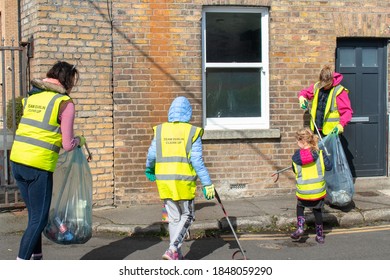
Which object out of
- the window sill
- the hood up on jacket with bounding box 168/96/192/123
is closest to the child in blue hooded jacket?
the hood up on jacket with bounding box 168/96/192/123

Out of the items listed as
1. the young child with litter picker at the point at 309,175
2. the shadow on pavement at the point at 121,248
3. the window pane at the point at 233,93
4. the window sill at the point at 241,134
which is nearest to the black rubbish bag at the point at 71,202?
the shadow on pavement at the point at 121,248

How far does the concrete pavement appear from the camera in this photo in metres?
7.06

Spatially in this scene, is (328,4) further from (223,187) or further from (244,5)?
(223,187)

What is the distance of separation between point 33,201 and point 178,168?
1.35m

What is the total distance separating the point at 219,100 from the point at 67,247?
11.8 ft

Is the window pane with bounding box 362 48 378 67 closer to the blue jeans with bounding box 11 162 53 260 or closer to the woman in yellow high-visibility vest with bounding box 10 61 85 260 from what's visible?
the woman in yellow high-visibility vest with bounding box 10 61 85 260

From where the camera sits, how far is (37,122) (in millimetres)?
4879

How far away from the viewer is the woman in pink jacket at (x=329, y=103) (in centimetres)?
796

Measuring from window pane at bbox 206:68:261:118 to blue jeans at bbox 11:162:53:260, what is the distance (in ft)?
13.8

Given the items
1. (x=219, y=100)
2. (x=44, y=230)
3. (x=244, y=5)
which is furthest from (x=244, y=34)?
(x=44, y=230)

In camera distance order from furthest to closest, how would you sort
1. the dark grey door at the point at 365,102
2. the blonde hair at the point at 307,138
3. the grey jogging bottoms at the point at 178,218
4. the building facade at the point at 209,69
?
1. the dark grey door at the point at 365,102
2. the building facade at the point at 209,69
3. the blonde hair at the point at 307,138
4. the grey jogging bottoms at the point at 178,218

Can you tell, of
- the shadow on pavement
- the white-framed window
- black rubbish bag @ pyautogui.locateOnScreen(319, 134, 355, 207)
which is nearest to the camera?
the shadow on pavement

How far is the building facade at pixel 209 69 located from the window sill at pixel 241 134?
0.05ft

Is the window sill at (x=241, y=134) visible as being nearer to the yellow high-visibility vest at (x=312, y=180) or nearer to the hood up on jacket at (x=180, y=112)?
the yellow high-visibility vest at (x=312, y=180)
